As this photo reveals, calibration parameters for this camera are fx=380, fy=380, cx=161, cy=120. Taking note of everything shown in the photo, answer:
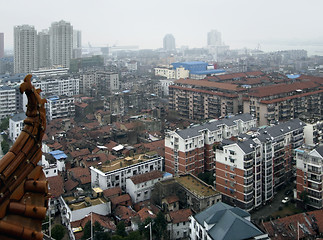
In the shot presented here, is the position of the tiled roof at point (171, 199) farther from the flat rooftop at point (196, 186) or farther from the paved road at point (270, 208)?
the paved road at point (270, 208)

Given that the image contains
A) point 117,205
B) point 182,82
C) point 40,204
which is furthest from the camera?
point 182,82

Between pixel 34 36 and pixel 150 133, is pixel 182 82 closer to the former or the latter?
pixel 150 133

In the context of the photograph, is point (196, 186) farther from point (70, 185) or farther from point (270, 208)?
→ point (70, 185)

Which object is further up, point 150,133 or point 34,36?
point 34,36

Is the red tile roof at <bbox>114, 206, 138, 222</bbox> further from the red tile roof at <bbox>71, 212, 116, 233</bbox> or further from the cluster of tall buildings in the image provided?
the cluster of tall buildings

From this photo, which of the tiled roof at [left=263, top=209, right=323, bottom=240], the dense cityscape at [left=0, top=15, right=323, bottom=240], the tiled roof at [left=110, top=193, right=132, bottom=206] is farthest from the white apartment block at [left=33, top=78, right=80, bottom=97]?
the tiled roof at [left=263, top=209, right=323, bottom=240]

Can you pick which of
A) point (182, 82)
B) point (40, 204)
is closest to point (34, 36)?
point (182, 82)
